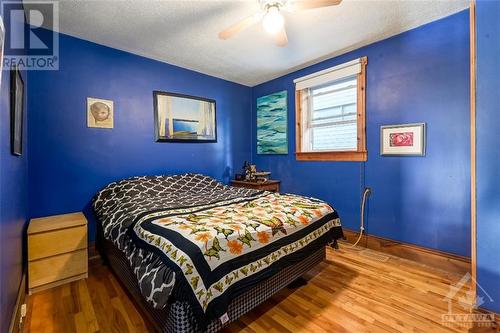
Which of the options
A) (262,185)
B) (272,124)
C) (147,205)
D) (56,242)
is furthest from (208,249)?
(272,124)

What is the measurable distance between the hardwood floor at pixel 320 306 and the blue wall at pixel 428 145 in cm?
48

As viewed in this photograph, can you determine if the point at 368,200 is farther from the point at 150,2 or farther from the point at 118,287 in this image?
the point at 150,2

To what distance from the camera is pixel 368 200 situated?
2.80 m

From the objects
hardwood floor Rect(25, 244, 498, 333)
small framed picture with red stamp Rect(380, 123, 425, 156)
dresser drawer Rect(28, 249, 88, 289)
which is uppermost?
small framed picture with red stamp Rect(380, 123, 425, 156)

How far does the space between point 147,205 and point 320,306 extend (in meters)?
1.67

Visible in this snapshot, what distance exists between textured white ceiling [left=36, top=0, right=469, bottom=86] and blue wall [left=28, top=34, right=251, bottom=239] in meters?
0.23

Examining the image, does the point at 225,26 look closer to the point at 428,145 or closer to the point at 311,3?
the point at 311,3

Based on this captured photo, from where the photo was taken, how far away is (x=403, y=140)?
8.20 ft

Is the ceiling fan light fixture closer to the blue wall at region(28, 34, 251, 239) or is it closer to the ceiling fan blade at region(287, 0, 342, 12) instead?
the ceiling fan blade at region(287, 0, 342, 12)

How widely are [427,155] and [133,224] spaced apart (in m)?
2.89

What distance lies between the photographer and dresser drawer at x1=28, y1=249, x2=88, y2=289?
1901 millimetres

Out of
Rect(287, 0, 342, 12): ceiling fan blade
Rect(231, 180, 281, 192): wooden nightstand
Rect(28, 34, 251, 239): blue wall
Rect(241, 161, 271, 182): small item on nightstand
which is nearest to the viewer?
Rect(287, 0, 342, 12): ceiling fan blade

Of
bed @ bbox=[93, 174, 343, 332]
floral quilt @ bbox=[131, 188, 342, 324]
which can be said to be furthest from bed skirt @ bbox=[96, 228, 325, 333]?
floral quilt @ bbox=[131, 188, 342, 324]

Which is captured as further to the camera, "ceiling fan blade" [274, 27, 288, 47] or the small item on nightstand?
the small item on nightstand
